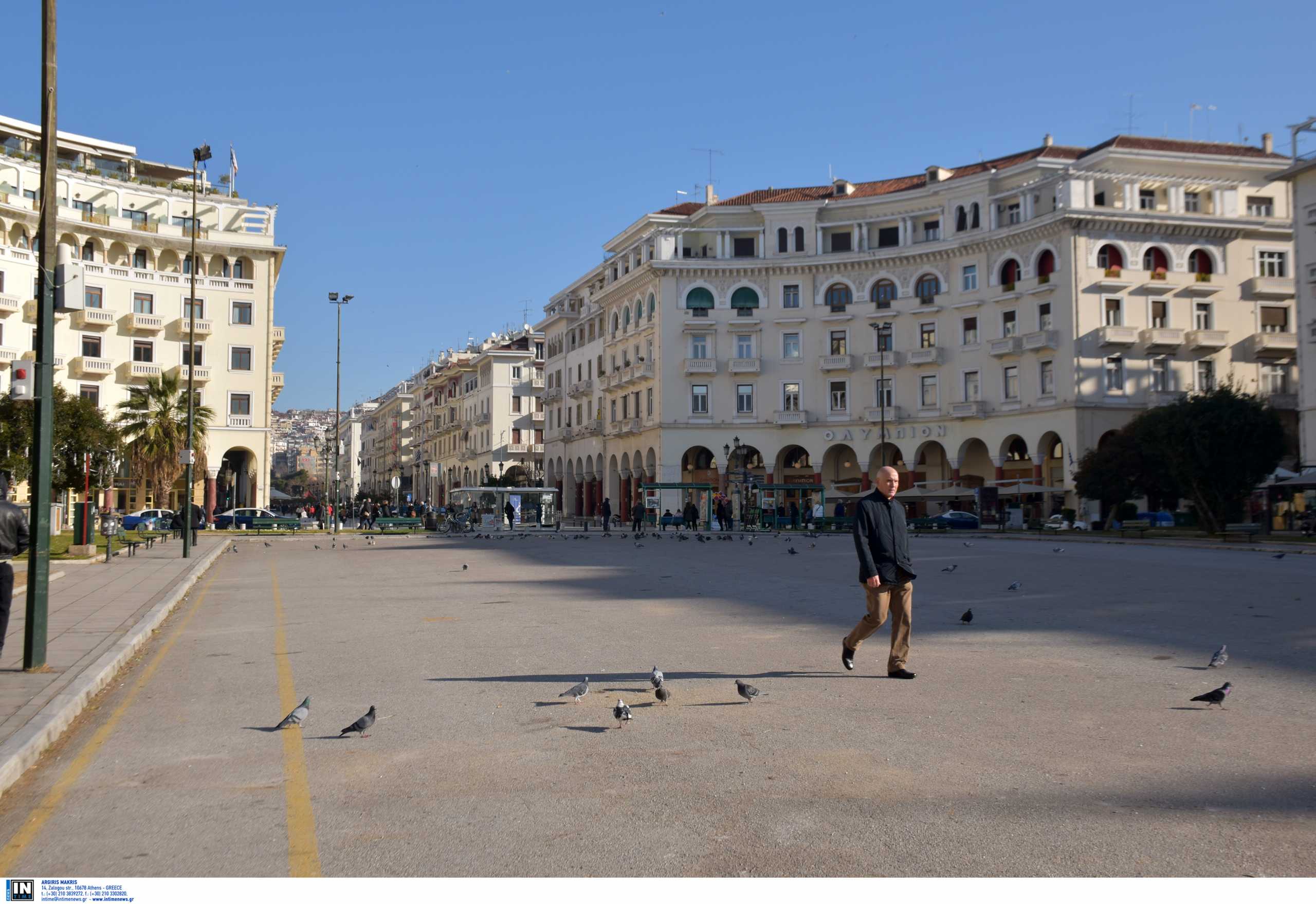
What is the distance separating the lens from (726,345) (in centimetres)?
7019

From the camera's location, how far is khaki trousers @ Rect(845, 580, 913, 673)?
29.9 ft

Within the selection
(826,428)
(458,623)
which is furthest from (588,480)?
(458,623)

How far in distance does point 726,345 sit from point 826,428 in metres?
7.95

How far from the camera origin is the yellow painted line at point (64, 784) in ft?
16.2

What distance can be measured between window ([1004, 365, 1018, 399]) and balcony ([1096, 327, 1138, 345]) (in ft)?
16.7

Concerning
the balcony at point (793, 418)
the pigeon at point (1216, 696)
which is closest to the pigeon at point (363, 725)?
the pigeon at point (1216, 696)

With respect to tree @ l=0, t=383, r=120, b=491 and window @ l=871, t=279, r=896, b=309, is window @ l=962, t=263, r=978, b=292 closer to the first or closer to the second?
window @ l=871, t=279, r=896, b=309

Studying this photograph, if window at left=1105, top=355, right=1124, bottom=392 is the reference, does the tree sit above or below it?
below

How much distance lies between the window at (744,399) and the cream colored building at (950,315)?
0.14 meters

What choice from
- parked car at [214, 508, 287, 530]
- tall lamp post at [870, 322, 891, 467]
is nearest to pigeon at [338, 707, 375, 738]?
Result: parked car at [214, 508, 287, 530]

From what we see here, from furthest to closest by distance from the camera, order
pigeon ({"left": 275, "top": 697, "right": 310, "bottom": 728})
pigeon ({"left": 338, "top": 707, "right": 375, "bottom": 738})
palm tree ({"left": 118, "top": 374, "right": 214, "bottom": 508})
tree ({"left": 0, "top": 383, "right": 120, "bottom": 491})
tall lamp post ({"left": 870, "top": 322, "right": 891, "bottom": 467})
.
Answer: tall lamp post ({"left": 870, "top": 322, "right": 891, "bottom": 467})
palm tree ({"left": 118, "top": 374, "right": 214, "bottom": 508})
tree ({"left": 0, "top": 383, "right": 120, "bottom": 491})
pigeon ({"left": 275, "top": 697, "right": 310, "bottom": 728})
pigeon ({"left": 338, "top": 707, "right": 375, "bottom": 738})

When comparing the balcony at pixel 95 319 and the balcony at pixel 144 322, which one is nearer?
the balcony at pixel 95 319

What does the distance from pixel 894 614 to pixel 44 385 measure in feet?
23.9

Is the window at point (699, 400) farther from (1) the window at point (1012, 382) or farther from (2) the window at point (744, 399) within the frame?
(1) the window at point (1012, 382)
